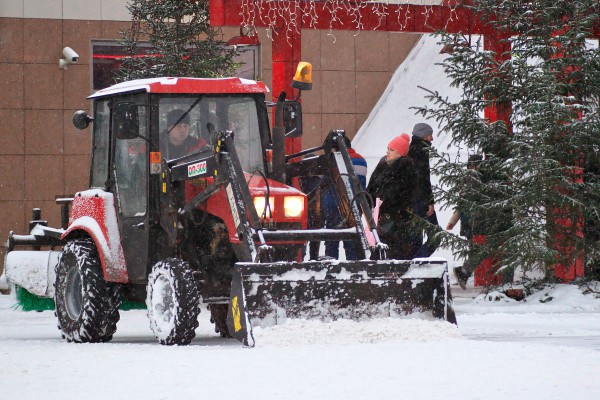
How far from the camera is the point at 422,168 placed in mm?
14422

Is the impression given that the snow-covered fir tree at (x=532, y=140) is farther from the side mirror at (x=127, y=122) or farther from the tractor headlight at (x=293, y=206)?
the side mirror at (x=127, y=122)

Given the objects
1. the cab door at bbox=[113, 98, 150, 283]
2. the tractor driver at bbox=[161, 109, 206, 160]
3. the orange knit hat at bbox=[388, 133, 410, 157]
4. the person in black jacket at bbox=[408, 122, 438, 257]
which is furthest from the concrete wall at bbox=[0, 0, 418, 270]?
the tractor driver at bbox=[161, 109, 206, 160]

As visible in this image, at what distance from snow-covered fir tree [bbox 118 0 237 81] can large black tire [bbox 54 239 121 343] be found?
655 cm

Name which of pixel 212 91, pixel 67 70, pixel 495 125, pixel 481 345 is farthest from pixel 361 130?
pixel 481 345

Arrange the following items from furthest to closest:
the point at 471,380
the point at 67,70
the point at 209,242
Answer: the point at 67,70 → the point at 209,242 → the point at 471,380

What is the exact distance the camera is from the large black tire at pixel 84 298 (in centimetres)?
1152

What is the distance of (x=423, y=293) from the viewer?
1052 cm

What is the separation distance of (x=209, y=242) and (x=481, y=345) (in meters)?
2.49

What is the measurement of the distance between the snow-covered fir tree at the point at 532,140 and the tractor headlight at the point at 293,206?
363 cm

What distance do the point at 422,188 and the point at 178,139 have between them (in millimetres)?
3874

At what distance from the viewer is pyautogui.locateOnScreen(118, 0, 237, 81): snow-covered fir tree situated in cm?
1831

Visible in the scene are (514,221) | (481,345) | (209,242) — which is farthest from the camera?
(514,221)

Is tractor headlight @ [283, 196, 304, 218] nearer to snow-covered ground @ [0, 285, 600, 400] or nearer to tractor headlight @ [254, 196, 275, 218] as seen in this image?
tractor headlight @ [254, 196, 275, 218]

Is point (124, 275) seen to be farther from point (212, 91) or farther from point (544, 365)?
point (544, 365)
